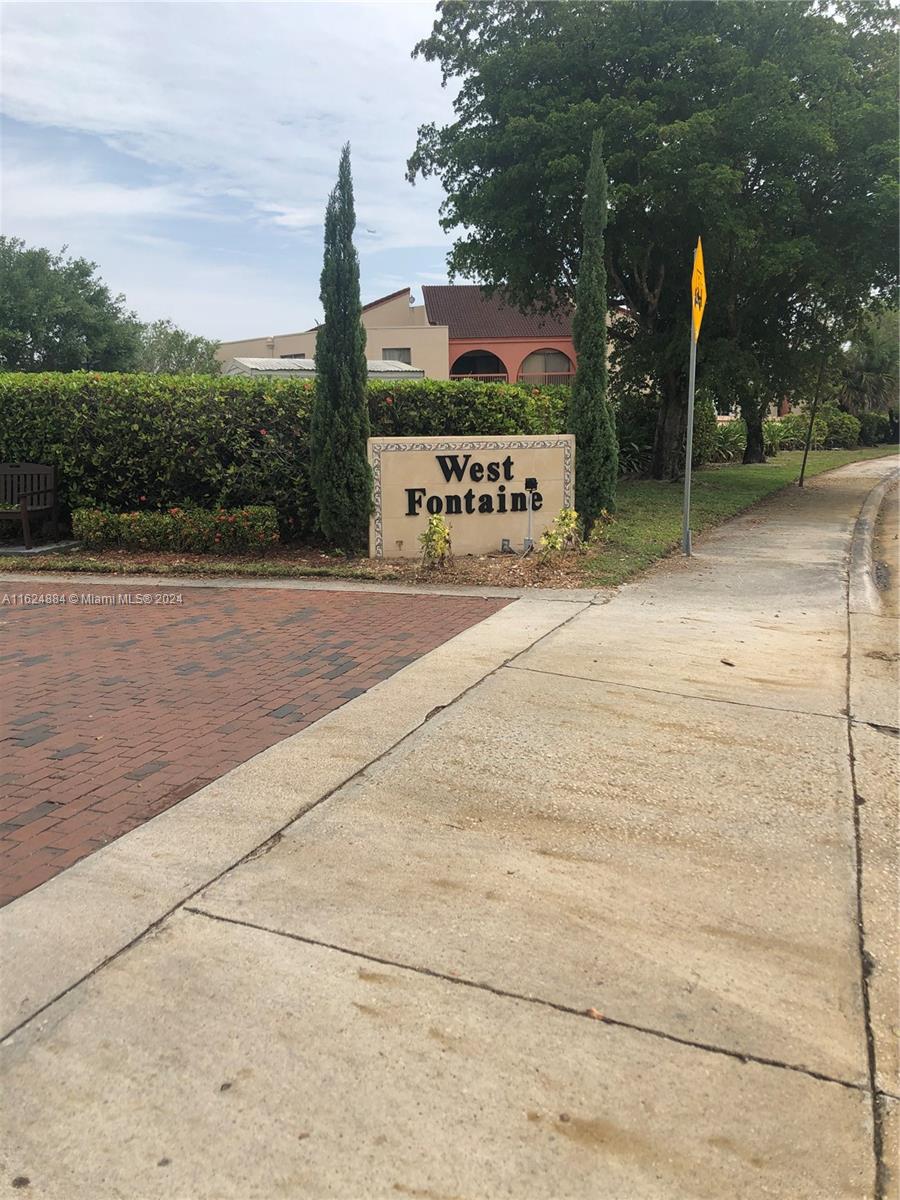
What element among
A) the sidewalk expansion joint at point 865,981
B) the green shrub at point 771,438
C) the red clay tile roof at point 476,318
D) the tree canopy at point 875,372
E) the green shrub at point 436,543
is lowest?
the sidewalk expansion joint at point 865,981

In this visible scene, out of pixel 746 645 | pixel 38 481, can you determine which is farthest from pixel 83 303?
pixel 746 645

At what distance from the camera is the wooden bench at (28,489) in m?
11.0

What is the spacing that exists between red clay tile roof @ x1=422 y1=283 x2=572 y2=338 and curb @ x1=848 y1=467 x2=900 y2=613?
23.6 metres

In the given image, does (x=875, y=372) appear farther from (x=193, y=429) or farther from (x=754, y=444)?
(x=193, y=429)

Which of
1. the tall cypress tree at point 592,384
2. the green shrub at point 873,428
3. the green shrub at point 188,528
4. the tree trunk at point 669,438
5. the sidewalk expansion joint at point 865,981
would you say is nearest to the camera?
the sidewalk expansion joint at point 865,981

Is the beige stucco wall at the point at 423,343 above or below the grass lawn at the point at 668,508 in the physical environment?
above

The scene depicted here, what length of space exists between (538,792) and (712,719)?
4.65ft

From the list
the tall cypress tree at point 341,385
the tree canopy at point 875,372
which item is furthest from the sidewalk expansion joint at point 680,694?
the tree canopy at point 875,372

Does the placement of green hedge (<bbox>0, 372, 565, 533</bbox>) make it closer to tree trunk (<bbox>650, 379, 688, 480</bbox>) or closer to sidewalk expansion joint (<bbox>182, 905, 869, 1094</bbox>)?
sidewalk expansion joint (<bbox>182, 905, 869, 1094</bbox>)

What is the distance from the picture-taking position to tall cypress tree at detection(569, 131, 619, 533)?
11.2m

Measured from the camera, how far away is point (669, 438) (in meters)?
21.6

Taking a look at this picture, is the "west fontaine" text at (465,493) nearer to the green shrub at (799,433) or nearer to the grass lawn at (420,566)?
the grass lawn at (420,566)

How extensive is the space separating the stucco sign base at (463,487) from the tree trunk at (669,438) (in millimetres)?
11875

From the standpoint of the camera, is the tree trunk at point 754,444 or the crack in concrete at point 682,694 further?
the tree trunk at point 754,444
